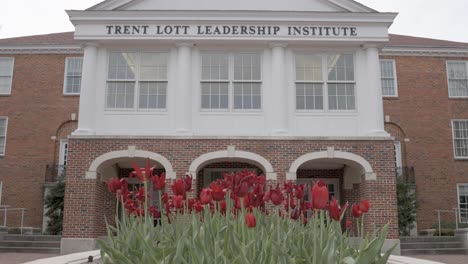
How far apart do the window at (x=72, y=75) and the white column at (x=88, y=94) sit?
10.4 meters

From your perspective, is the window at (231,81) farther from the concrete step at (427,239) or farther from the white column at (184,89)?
the concrete step at (427,239)

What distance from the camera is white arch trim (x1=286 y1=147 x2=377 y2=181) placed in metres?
16.3

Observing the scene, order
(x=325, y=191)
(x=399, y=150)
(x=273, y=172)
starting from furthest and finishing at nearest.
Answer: (x=399, y=150) → (x=273, y=172) → (x=325, y=191)

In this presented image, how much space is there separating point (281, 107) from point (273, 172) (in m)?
2.11

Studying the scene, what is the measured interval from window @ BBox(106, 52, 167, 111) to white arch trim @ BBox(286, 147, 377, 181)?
4672mm


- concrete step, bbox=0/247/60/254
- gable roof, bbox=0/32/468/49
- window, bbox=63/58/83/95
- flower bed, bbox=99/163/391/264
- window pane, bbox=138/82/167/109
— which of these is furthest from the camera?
A: gable roof, bbox=0/32/468/49

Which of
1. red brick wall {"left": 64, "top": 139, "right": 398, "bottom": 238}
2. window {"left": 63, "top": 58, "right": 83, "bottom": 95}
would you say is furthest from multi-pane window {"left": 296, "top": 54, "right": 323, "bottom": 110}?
window {"left": 63, "top": 58, "right": 83, "bottom": 95}

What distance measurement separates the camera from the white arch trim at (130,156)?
1625 cm

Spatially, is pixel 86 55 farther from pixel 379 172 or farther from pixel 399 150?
pixel 399 150

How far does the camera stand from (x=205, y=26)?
1712 centimetres

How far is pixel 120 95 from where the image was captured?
56.4ft

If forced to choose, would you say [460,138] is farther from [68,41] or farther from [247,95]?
[68,41]

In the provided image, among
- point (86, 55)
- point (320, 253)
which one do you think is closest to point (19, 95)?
point (86, 55)

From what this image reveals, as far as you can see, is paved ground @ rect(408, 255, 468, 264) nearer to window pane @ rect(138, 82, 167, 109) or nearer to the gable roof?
window pane @ rect(138, 82, 167, 109)
